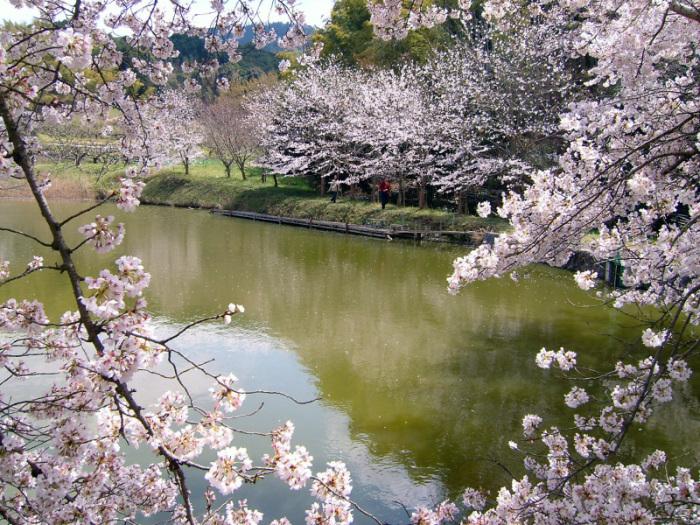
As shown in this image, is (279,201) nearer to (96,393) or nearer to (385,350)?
(385,350)

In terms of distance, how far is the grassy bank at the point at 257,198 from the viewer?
15.6 m

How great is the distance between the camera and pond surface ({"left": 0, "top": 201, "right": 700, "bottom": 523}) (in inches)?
185

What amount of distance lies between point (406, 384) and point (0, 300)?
611 centimetres

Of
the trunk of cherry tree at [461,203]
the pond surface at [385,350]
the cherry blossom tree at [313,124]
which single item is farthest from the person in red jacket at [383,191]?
the pond surface at [385,350]

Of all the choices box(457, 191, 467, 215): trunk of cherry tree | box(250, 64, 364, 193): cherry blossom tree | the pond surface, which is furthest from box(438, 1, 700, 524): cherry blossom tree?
box(250, 64, 364, 193): cherry blossom tree

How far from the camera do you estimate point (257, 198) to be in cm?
2055

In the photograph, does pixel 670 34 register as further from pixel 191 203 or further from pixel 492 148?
pixel 191 203

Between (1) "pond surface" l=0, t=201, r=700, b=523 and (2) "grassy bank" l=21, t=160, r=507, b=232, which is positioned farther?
(2) "grassy bank" l=21, t=160, r=507, b=232

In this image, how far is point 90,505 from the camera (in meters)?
1.92

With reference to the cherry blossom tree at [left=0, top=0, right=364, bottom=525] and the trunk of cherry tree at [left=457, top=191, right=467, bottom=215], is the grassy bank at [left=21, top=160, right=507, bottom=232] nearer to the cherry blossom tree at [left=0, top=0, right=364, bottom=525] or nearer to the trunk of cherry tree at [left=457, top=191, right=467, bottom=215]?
the trunk of cherry tree at [left=457, top=191, right=467, bottom=215]

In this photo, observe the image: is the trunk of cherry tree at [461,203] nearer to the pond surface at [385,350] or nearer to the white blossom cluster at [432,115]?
the white blossom cluster at [432,115]

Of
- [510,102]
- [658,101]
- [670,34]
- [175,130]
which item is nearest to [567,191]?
[658,101]

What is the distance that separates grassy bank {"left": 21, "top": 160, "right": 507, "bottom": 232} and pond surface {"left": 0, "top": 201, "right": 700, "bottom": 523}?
1953 mm

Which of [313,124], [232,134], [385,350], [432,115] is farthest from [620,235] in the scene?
[232,134]
